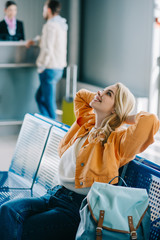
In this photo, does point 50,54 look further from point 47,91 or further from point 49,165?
point 49,165

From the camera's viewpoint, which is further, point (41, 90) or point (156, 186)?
point (41, 90)

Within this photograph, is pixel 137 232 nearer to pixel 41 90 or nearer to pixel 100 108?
pixel 100 108

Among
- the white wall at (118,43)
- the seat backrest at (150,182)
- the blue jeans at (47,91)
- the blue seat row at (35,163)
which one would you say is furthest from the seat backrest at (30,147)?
the white wall at (118,43)

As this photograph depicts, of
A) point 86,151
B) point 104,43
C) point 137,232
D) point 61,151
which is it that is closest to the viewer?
point 137,232

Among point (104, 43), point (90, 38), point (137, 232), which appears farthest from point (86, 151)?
point (90, 38)

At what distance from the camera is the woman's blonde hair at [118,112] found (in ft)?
7.88

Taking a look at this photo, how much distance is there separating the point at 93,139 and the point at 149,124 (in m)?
0.40

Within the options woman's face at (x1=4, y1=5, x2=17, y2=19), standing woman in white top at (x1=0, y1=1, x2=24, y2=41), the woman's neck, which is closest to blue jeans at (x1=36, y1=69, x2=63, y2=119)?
standing woman in white top at (x1=0, y1=1, x2=24, y2=41)

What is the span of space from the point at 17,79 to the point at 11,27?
139cm

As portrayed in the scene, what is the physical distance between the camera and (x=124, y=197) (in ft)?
6.35

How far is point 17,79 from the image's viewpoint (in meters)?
6.09

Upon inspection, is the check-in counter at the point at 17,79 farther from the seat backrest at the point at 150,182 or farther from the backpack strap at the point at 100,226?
the backpack strap at the point at 100,226

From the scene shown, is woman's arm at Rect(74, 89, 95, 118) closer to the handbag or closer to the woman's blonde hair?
the woman's blonde hair

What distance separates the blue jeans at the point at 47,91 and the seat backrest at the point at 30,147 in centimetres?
266
